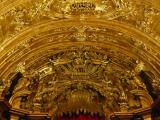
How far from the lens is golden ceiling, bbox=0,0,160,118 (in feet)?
32.1

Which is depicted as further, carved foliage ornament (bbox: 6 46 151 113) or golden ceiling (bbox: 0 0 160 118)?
carved foliage ornament (bbox: 6 46 151 113)

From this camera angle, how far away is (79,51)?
34.4ft

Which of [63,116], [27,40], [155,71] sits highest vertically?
[27,40]

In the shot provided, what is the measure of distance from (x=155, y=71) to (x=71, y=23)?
6.96ft

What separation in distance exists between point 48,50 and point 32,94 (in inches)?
41.6

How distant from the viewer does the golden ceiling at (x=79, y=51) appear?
32.1ft

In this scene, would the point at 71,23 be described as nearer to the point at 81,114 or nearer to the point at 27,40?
the point at 27,40

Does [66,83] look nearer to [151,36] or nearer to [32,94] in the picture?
[32,94]

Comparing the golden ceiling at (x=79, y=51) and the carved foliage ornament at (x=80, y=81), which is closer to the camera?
the golden ceiling at (x=79, y=51)

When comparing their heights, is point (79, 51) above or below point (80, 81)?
above

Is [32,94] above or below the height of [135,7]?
below

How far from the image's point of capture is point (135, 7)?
9.80m

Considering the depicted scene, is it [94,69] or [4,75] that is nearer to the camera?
[4,75]

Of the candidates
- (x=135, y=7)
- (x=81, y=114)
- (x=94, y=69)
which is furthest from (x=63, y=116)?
(x=135, y=7)
